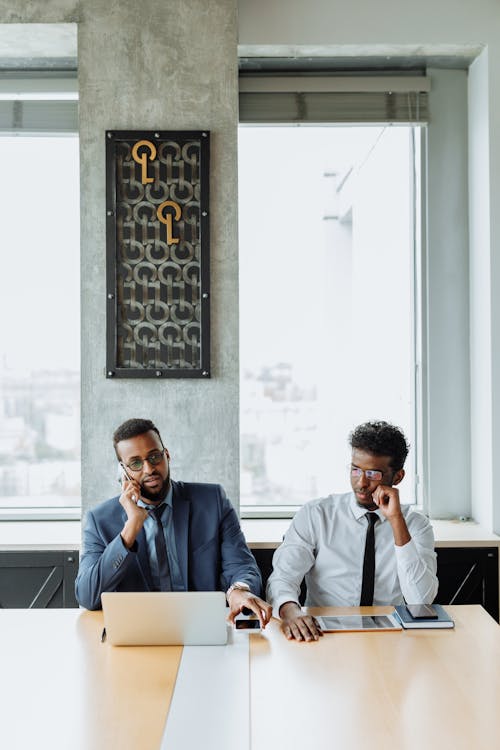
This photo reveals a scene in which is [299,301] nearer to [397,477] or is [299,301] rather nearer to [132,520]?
[397,477]

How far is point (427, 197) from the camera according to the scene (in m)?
4.11

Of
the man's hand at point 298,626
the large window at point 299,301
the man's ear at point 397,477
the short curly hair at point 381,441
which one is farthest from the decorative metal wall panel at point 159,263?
the man's hand at point 298,626

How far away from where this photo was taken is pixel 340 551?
119 inches

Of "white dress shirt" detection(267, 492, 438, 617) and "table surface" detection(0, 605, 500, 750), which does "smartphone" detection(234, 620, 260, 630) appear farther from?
"white dress shirt" detection(267, 492, 438, 617)

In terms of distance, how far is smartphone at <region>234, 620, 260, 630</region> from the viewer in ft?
8.09

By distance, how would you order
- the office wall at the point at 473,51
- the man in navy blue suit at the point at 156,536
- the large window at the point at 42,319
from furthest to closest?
the large window at the point at 42,319, the office wall at the point at 473,51, the man in navy blue suit at the point at 156,536

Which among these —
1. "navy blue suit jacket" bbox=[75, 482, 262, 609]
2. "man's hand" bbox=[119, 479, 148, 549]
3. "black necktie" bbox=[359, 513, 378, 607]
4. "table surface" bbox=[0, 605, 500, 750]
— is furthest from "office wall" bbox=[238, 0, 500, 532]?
"man's hand" bbox=[119, 479, 148, 549]

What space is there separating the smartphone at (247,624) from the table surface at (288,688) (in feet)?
0.13

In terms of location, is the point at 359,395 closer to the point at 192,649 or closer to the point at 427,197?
the point at 427,197

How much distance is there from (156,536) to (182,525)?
134 mm

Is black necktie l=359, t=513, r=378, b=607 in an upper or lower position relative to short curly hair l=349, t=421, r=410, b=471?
lower

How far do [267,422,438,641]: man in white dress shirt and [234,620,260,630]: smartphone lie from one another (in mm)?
312

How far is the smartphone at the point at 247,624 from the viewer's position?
2.46m

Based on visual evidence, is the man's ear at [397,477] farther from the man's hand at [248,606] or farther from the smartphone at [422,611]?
the man's hand at [248,606]
